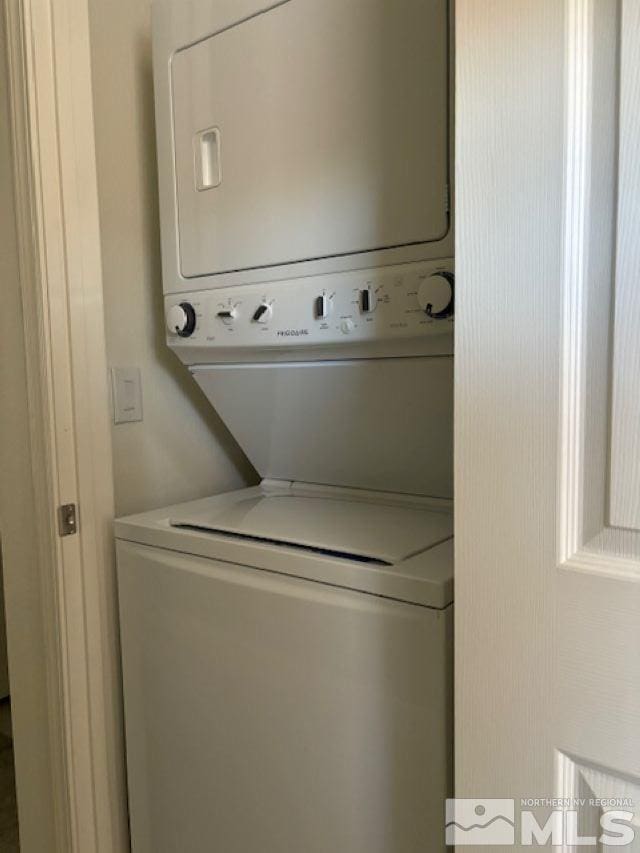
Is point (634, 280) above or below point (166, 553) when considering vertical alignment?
above

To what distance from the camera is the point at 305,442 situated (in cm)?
142

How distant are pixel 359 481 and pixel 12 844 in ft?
5.34

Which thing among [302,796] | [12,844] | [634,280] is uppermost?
[634,280]

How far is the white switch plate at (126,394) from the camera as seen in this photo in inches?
57.7

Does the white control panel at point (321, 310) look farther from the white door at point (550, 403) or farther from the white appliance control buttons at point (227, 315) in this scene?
the white door at point (550, 403)

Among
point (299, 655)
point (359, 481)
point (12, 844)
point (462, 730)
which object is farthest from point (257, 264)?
point (12, 844)

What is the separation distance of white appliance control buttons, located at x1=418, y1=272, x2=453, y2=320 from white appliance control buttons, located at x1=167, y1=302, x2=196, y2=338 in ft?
1.81

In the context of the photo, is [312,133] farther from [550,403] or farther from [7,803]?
[7,803]

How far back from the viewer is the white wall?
144cm

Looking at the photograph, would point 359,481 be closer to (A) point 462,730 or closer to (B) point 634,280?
(A) point 462,730

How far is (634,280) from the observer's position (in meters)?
0.58

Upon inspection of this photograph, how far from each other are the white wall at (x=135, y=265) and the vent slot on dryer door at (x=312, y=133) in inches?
7.2

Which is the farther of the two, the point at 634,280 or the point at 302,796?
the point at 302,796

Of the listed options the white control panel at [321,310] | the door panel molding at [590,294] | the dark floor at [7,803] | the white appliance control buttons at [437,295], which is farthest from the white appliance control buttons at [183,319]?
the dark floor at [7,803]
